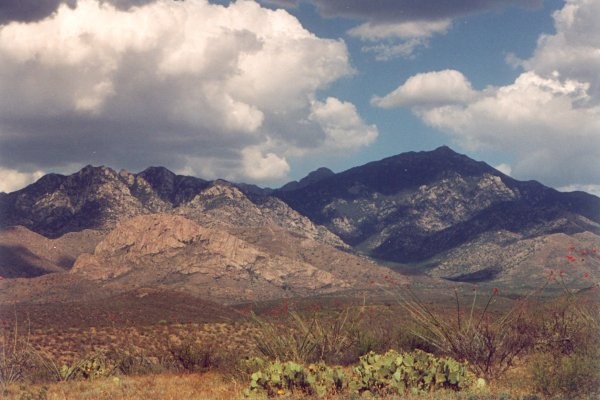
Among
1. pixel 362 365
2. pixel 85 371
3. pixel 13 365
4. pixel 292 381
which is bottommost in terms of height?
pixel 85 371

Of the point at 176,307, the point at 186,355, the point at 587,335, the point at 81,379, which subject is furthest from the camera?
the point at 176,307

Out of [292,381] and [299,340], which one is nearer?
[292,381]

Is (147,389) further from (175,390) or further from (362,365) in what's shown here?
(362,365)

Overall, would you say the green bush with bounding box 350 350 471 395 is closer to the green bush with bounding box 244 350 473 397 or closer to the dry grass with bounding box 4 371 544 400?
the green bush with bounding box 244 350 473 397

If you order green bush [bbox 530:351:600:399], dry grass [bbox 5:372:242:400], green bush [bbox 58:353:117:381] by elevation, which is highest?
green bush [bbox 530:351:600:399]

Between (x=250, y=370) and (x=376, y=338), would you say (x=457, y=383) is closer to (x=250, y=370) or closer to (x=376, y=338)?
(x=250, y=370)

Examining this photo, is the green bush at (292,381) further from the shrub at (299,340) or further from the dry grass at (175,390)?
the shrub at (299,340)

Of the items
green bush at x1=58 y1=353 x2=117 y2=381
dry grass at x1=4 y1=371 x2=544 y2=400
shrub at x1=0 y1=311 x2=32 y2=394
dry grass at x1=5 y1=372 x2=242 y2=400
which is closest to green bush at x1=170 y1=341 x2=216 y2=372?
dry grass at x1=5 y1=372 x2=242 y2=400

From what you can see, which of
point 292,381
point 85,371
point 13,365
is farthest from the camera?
point 85,371

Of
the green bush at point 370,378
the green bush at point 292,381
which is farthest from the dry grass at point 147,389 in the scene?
the green bush at point 370,378

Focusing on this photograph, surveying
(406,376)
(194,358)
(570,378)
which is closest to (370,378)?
(406,376)

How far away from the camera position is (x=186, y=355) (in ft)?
81.2

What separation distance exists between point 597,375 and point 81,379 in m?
16.7

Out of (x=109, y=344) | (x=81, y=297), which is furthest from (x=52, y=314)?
(x=81, y=297)
